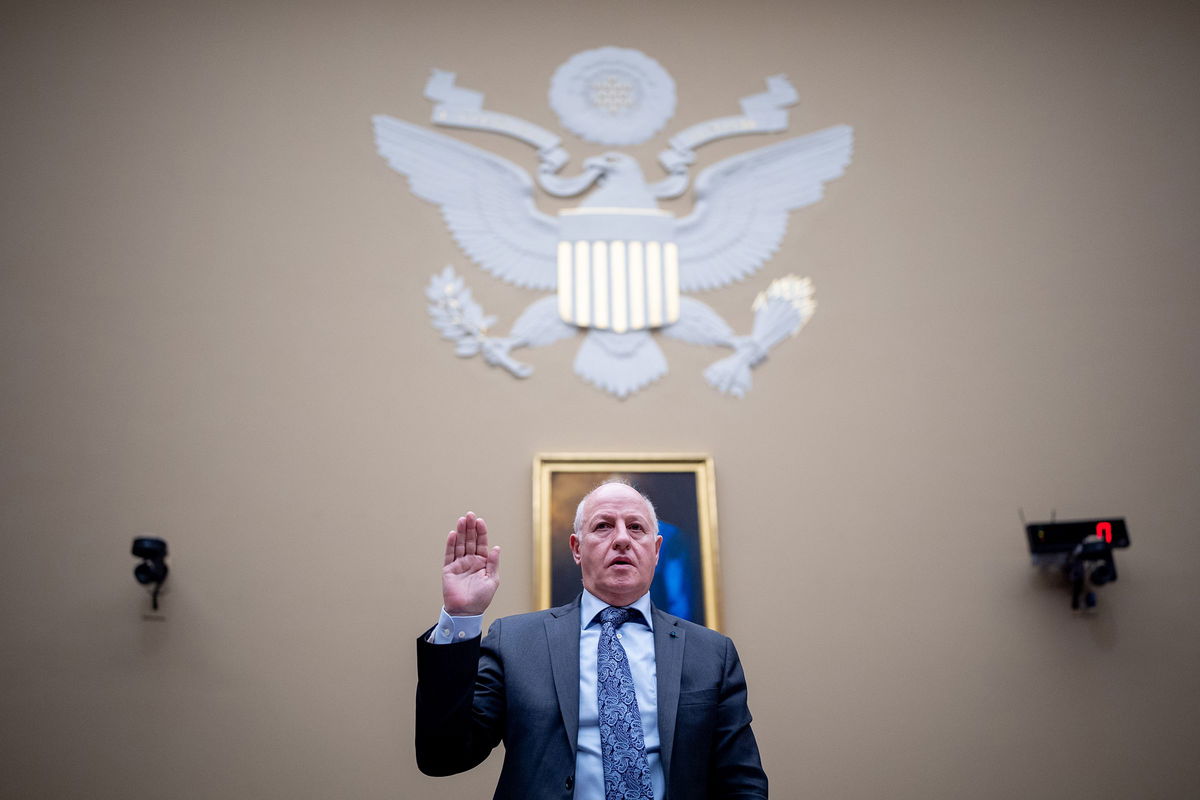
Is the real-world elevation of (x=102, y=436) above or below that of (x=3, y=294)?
below

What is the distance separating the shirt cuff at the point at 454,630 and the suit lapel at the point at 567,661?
323 mm

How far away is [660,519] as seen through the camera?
4.73m

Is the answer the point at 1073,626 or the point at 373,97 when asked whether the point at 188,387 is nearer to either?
the point at 373,97

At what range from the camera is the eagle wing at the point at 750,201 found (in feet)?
17.4

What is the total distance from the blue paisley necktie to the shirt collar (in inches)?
2.0

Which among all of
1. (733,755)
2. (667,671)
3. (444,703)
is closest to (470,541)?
(444,703)

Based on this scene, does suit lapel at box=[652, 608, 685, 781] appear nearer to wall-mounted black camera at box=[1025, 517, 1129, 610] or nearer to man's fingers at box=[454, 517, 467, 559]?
man's fingers at box=[454, 517, 467, 559]

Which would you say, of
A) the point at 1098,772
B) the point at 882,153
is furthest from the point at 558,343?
the point at 1098,772

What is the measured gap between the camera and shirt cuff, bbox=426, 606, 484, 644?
6.64 feet

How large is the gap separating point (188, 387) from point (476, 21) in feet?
9.14

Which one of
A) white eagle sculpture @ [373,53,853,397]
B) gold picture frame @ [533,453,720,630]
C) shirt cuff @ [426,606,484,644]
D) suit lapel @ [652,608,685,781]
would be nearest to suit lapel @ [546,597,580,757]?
suit lapel @ [652,608,685,781]

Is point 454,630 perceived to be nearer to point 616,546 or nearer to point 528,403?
point 616,546

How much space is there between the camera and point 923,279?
5.39m

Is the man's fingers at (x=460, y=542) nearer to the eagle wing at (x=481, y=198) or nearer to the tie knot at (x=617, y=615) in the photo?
the tie knot at (x=617, y=615)
